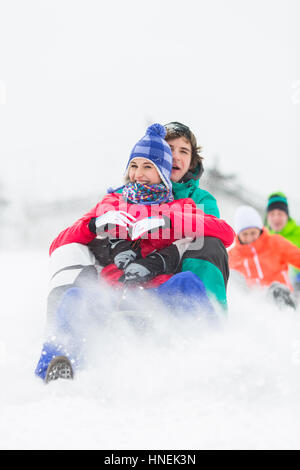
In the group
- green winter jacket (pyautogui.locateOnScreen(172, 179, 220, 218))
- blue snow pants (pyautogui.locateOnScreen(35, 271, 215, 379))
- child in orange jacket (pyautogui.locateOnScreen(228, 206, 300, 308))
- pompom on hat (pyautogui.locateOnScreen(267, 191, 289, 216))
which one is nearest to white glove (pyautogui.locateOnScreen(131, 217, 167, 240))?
blue snow pants (pyautogui.locateOnScreen(35, 271, 215, 379))

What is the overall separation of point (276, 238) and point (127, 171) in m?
2.11

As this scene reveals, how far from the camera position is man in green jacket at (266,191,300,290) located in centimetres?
455

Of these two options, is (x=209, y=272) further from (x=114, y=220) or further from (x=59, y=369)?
(x=59, y=369)

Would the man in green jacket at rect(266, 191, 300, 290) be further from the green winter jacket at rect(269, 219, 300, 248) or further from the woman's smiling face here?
the woman's smiling face

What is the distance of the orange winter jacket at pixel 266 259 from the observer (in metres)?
3.72

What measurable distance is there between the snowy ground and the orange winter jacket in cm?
192

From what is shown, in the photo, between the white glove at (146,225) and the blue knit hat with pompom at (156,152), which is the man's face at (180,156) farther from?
the white glove at (146,225)

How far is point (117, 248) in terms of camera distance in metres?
1.92

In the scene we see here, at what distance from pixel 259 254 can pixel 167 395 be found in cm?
274

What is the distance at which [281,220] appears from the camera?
4578 millimetres

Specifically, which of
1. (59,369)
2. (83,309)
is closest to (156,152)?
(83,309)

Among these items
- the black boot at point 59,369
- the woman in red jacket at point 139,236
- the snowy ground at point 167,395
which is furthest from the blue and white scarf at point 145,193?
the black boot at point 59,369
